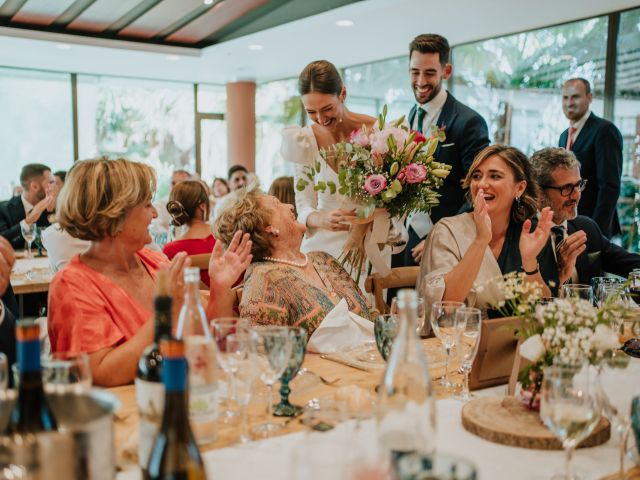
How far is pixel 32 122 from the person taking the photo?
10.7 m

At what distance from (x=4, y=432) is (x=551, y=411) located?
0.90 metres

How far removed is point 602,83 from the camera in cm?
655

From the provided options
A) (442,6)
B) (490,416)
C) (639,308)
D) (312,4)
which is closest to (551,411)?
(490,416)

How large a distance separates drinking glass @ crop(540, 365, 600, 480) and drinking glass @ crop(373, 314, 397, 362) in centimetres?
51

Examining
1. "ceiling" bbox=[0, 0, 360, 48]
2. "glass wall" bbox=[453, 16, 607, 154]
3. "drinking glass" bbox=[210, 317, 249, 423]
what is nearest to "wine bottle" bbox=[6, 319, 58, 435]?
"drinking glass" bbox=[210, 317, 249, 423]

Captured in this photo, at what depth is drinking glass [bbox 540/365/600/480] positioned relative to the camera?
116 cm

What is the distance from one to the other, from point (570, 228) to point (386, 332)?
2.18 metres

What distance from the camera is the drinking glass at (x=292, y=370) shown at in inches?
57.1

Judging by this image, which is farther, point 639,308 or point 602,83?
point 602,83

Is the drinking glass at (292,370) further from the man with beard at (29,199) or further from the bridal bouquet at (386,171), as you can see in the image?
→ the man with beard at (29,199)

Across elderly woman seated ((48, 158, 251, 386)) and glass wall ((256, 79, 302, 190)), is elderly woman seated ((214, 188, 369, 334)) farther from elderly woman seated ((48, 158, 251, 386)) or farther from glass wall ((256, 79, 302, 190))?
glass wall ((256, 79, 302, 190))

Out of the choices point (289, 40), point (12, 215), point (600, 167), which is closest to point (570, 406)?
point (600, 167)

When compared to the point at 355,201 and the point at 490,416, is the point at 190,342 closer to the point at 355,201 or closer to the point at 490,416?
the point at 490,416

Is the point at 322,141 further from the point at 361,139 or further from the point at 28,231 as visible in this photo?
the point at 28,231
